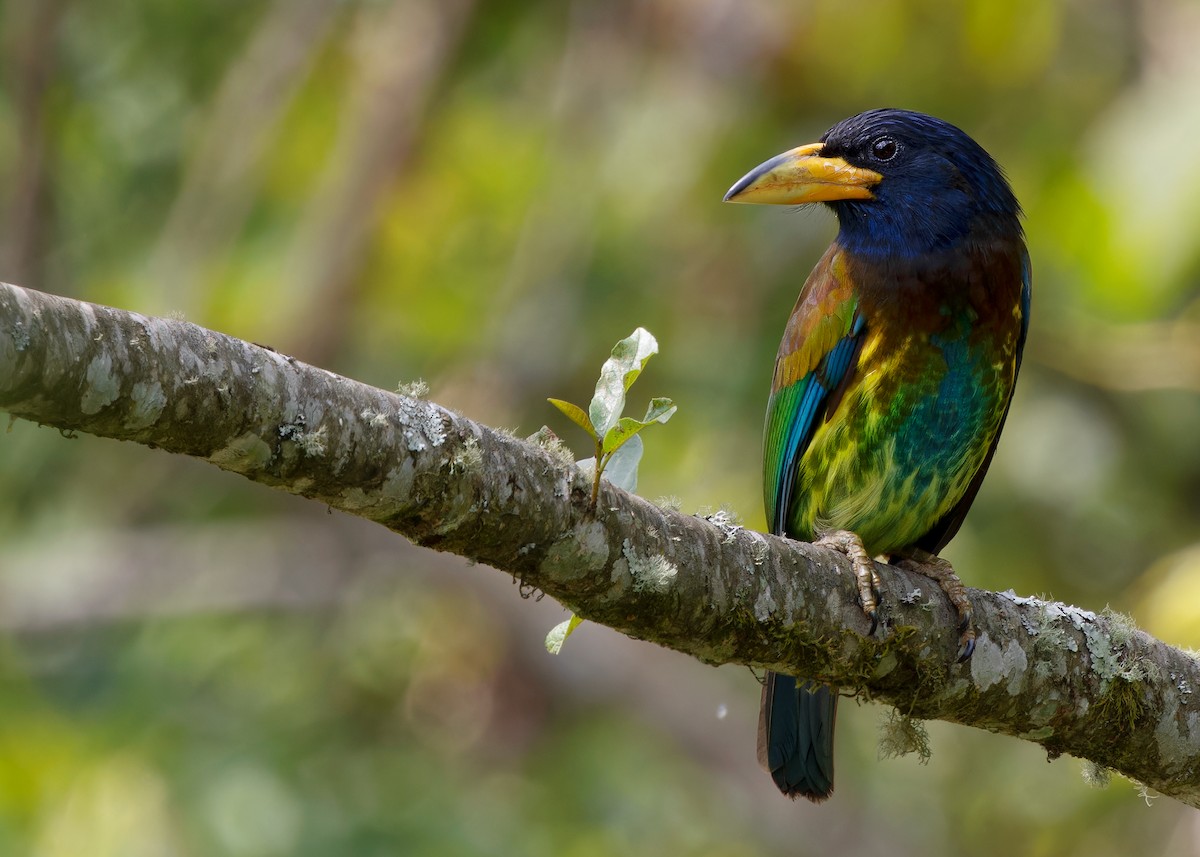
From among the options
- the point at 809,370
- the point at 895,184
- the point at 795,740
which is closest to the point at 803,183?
the point at 895,184

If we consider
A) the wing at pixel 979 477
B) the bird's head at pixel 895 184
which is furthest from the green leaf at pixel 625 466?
the wing at pixel 979 477

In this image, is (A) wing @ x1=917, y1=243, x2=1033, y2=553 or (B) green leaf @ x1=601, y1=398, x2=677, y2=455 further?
(A) wing @ x1=917, y1=243, x2=1033, y2=553

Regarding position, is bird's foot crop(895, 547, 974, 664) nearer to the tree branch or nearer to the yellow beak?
the tree branch

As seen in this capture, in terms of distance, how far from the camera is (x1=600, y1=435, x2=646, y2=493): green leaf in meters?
2.44

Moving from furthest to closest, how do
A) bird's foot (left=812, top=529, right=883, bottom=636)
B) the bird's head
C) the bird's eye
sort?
the bird's eye < the bird's head < bird's foot (left=812, top=529, right=883, bottom=636)

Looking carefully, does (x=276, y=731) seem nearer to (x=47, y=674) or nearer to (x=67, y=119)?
(x=47, y=674)

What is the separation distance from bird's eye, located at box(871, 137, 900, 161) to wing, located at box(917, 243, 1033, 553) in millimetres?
402

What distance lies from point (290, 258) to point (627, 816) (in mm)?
3281

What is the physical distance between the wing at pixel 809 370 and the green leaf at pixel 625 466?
1.12m

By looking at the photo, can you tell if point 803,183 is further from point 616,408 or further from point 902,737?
point 616,408

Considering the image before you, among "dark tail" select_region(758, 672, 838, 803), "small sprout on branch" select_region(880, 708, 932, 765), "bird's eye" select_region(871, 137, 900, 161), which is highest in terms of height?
"bird's eye" select_region(871, 137, 900, 161)

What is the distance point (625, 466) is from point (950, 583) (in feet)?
3.09

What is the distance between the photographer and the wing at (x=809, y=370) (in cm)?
347

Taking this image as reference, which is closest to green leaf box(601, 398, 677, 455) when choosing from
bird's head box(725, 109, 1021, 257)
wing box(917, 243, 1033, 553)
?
bird's head box(725, 109, 1021, 257)
